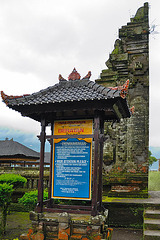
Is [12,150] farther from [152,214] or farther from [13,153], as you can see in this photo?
[152,214]

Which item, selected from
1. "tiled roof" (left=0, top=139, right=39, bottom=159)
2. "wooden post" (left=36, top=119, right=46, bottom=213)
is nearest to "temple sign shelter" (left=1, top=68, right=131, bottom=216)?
"wooden post" (left=36, top=119, right=46, bottom=213)

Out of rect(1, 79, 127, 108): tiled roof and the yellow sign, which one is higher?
rect(1, 79, 127, 108): tiled roof

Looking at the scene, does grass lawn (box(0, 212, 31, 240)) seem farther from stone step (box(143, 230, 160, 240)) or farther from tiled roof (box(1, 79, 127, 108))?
tiled roof (box(1, 79, 127, 108))

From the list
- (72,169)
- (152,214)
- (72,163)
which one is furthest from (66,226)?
(152,214)

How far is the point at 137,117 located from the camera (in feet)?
41.3

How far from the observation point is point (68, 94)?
7352mm

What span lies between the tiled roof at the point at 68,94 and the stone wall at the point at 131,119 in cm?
583

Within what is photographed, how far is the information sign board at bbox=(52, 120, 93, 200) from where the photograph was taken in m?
7.31

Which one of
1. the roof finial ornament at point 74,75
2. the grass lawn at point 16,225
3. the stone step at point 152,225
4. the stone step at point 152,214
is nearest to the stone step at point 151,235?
the stone step at point 152,225

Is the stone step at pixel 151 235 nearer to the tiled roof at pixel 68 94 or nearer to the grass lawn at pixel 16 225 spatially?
the grass lawn at pixel 16 225

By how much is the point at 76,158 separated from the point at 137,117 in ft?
20.2

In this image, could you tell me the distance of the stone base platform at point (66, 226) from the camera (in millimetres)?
6546

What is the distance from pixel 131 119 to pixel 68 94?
20.5ft

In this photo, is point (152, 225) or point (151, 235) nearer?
point (151, 235)
